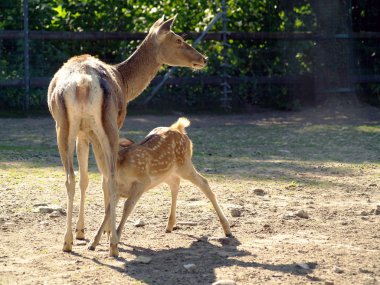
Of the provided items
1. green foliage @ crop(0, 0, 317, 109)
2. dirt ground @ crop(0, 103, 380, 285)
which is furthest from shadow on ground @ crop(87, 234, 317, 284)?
green foliage @ crop(0, 0, 317, 109)

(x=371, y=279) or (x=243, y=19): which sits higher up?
(x=243, y=19)

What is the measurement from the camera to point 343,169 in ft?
33.9

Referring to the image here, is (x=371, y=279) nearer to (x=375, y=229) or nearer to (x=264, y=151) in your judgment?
(x=375, y=229)

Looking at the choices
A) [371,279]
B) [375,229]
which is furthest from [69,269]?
[375,229]

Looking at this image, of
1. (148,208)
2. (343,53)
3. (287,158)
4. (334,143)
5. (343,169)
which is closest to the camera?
(148,208)

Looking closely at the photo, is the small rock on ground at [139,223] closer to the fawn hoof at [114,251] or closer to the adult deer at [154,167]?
the adult deer at [154,167]

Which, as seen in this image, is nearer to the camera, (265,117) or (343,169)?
(343,169)

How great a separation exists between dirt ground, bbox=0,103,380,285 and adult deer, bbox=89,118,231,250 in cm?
28

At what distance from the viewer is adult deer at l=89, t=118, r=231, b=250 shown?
6969 millimetres

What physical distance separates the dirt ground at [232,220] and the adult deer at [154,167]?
28cm

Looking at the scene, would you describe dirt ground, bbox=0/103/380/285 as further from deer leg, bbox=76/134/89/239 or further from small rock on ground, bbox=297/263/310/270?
deer leg, bbox=76/134/89/239

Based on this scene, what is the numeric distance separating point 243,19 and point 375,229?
11403mm

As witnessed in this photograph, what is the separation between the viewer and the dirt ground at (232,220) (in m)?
6.09

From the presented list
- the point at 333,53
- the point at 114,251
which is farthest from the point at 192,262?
the point at 333,53
